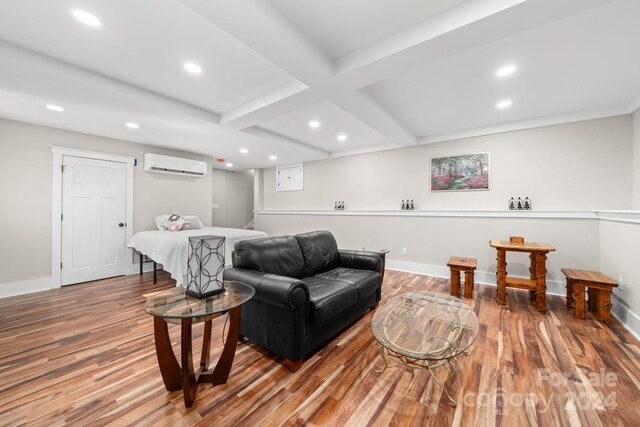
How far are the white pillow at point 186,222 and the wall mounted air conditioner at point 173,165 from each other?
91 centimetres

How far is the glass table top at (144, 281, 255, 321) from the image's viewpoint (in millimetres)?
1386

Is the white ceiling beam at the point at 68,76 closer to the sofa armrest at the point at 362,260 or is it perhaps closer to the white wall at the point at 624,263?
the sofa armrest at the point at 362,260

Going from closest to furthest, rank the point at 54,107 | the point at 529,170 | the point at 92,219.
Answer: the point at 54,107, the point at 529,170, the point at 92,219

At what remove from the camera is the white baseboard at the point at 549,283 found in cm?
243

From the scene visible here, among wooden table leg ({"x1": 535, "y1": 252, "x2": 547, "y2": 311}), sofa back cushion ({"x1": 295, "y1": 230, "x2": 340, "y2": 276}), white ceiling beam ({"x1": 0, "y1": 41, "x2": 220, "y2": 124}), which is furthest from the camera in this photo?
wooden table leg ({"x1": 535, "y1": 252, "x2": 547, "y2": 311})

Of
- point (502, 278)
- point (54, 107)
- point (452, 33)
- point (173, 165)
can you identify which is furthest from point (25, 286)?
point (502, 278)

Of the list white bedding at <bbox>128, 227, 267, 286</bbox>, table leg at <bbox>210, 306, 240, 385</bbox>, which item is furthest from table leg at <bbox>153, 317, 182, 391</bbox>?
white bedding at <bbox>128, 227, 267, 286</bbox>

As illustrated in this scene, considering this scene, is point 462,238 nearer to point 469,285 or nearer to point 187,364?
point 469,285

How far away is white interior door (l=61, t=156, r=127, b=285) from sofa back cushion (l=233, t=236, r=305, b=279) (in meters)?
3.44

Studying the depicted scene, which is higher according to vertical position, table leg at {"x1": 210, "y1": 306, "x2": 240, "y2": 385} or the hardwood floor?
table leg at {"x1": 210, "y1": 306, "x2": 240, "y2": 385}

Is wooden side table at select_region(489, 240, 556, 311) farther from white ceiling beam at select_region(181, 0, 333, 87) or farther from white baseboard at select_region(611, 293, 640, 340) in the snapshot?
white ceiling beam at select_region(181, 0, 333, 87)

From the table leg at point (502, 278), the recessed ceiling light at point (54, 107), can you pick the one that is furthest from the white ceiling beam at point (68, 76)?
the table leg at point (502, 278)

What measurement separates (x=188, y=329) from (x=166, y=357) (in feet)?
0.95

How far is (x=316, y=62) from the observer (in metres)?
2.08
